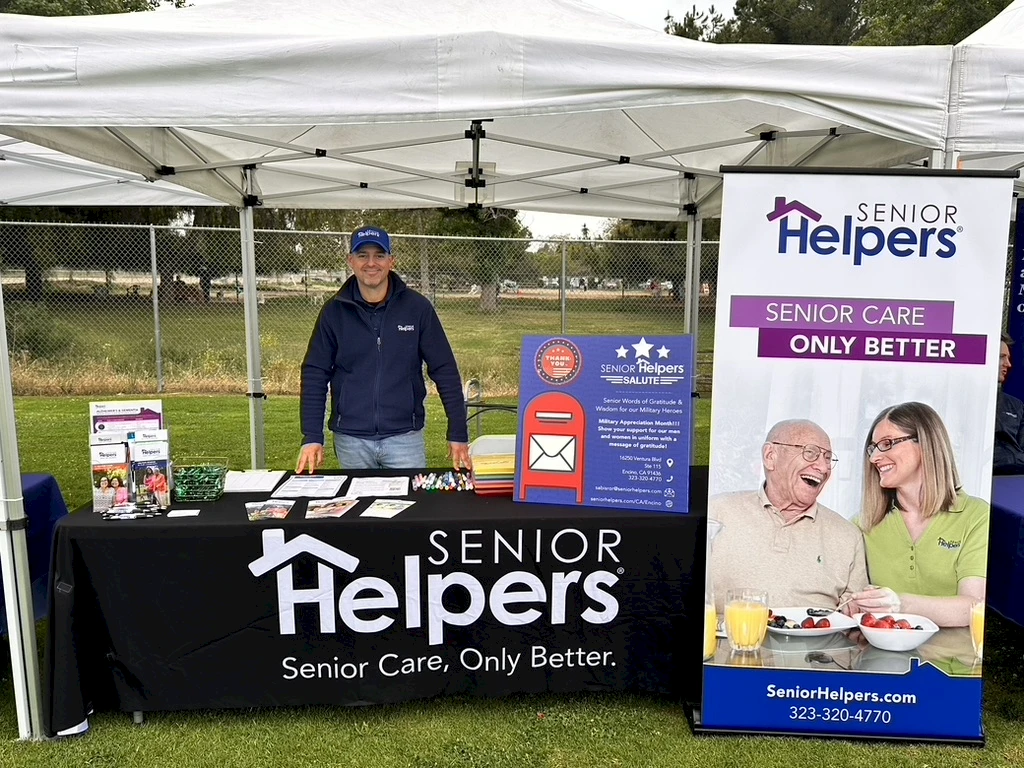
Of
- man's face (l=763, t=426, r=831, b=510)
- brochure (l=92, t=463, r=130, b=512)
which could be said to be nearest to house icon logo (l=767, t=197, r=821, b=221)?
man's face (l=763, t=426, r=831, b=510)

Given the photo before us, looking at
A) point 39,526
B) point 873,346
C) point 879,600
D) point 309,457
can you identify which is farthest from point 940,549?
point 39,526

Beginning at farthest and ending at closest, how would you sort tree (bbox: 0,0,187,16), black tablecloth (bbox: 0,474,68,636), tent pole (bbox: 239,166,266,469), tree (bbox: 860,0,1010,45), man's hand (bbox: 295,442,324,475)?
tree (bbox: 860,0,1010,45)
tree (bbox: 0,0,187,16)
tent pole (bbox: 239,166,266,469)
man's hand (bbox: 295,442,324,475)
black tablecloth (bbox: 0,474,68,636)

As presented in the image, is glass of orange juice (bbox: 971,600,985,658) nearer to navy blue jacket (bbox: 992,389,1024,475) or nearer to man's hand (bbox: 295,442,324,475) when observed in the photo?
navy blue jacket (bbox: 992,389,1024,475)

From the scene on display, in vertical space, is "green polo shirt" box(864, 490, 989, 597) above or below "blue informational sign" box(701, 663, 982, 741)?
above

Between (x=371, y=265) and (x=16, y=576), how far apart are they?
4.89ft

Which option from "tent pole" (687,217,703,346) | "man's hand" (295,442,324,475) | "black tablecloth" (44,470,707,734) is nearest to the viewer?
"black tablecloth" (44,470,707,734)

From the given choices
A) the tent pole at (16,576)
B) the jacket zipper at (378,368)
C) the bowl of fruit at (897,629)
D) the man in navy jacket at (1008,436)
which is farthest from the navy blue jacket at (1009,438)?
the tent pole at (16,576)

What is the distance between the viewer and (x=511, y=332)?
863 centimetres

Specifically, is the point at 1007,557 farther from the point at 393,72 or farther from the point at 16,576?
the point at 16,576

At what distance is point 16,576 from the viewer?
213 cm

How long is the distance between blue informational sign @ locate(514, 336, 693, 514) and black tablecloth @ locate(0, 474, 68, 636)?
1642 millimetres

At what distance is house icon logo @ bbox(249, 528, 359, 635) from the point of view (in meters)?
2.13

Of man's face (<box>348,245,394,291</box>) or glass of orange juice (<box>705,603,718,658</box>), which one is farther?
man's face (<box>348,245,394,291</box>)

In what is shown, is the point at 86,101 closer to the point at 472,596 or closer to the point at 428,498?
the point at 428,498
